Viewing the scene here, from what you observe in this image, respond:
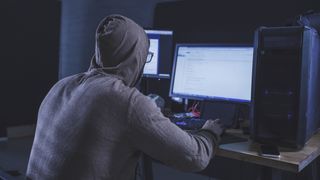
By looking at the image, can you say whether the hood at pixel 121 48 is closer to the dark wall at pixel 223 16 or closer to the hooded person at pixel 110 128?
the hooded person at pixel 110 128

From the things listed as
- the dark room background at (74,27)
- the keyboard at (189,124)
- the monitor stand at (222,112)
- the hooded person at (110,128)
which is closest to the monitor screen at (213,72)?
the monitor stand at (222,112)

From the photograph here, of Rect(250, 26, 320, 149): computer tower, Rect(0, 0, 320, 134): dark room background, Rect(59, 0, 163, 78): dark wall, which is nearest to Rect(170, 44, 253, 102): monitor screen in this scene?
Rect(250, 26, 320, 149): computer tower

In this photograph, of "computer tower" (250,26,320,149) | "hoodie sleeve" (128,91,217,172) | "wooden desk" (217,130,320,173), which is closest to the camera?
"hoodie sleeve" (128,91,217,172)

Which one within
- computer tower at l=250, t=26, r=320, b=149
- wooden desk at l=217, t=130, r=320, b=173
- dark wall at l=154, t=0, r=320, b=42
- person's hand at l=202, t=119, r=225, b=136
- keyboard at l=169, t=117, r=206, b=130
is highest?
dark wall at l=154, t=0, r=320, b=42

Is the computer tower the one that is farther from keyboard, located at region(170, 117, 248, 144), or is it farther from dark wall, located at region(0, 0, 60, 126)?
dark wall, located at region(0, 0, 60, 126)

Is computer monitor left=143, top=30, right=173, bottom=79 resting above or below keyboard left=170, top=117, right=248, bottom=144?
above

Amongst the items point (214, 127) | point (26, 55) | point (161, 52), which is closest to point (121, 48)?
point (214, 127)

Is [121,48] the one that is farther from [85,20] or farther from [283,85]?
[85,20]

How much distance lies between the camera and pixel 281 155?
1.24 meters

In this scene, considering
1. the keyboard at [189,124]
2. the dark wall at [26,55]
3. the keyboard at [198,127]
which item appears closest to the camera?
the keyboard at [198,127]

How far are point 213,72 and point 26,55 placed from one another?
316 cm

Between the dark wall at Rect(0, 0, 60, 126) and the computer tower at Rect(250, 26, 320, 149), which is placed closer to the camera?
the computer tower at Rect(250, 26, 320, 149)

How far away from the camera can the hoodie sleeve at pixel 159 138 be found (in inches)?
41.7

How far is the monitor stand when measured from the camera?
68.6 inches
